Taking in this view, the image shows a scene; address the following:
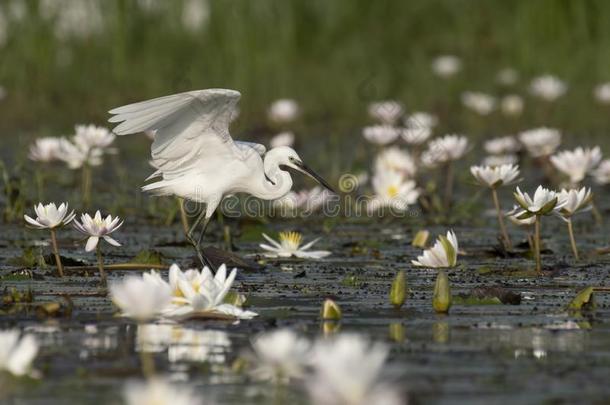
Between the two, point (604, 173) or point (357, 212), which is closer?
point (604, 173)

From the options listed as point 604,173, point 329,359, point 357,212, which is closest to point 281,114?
point 357,212

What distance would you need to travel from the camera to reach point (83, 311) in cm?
568

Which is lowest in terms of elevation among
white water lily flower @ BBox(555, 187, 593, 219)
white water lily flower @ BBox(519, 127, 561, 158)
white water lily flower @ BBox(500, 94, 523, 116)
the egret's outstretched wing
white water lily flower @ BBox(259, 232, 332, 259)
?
white water lily flower @ BBox(259, 232, 332, 259)

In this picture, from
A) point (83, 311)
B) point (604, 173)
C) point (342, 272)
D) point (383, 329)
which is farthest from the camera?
point (604, 173)

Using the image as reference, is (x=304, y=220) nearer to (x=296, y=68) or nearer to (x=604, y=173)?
(x=604, y=173)

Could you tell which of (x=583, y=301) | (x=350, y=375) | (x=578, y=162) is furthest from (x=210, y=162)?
(x=350, y=375)

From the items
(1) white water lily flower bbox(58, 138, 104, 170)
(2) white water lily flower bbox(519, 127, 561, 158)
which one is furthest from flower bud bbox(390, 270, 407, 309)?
(2) white water lily flower bbox(519, 127, 561, 158)

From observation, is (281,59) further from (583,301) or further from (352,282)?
(583,301)

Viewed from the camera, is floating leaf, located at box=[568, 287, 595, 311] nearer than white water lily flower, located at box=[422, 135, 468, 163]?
Yes

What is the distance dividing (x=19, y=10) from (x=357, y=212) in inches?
278

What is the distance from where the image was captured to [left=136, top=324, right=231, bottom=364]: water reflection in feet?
15.3

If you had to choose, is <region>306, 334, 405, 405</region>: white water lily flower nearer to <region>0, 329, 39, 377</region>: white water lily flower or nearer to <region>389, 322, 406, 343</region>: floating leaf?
<region>0, 329, 39, 377</region>: white water lily flower

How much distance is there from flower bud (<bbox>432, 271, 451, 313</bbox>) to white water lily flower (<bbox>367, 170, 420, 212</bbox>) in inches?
134

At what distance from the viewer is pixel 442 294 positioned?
5648 millimetres
